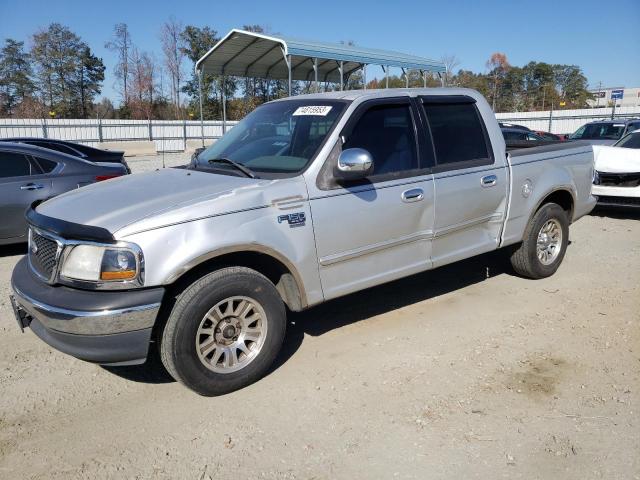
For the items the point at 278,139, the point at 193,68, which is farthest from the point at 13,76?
the point at 278,139

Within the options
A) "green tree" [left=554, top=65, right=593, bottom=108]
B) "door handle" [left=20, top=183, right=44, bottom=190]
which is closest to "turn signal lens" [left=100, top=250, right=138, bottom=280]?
"door handle" [left=20, top=183, right=44, bottom=190]

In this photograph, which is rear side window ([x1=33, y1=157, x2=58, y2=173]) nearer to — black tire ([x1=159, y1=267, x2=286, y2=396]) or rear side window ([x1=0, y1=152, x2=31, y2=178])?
rear side window ([x1=0, y1=152, x2=31, y2=178])

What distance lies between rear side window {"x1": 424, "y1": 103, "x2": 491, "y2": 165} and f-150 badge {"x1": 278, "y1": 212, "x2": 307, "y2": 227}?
1.47m

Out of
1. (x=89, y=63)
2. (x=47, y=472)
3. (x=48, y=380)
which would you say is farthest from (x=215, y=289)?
(x=89, y=63)

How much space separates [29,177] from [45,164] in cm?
30

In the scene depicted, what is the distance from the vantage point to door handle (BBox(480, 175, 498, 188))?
181 inches

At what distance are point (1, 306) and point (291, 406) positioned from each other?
3.50 meters

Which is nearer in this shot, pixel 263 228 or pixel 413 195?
pixel 263 228

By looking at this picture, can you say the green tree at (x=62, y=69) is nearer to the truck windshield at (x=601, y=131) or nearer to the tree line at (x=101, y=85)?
the tree line at (x=101, y=85)

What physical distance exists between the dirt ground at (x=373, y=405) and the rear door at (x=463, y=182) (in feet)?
2.26

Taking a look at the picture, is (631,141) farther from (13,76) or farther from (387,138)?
(13,76)

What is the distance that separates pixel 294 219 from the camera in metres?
3.46

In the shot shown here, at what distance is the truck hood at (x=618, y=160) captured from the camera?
8727 millimetres

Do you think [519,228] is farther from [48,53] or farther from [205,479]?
[48,53]
